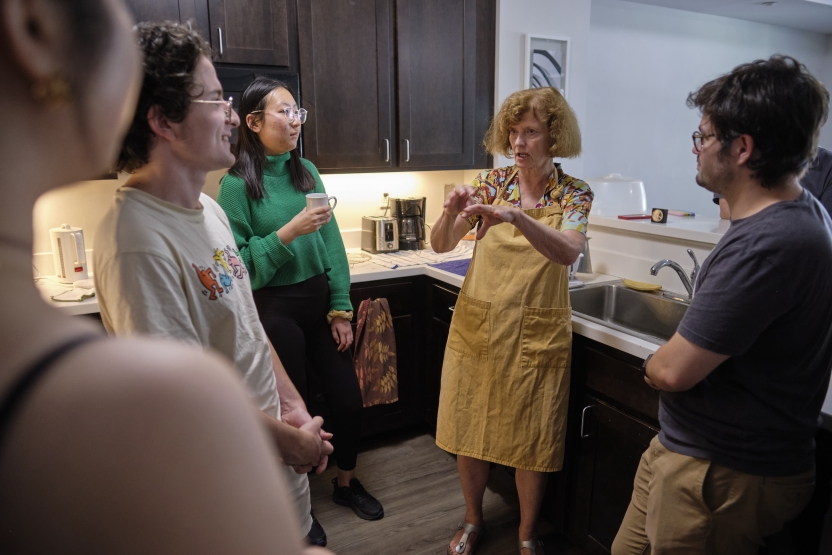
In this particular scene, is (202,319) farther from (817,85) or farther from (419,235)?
(419,235)

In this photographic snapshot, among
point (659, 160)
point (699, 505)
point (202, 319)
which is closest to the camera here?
point (202, 319)

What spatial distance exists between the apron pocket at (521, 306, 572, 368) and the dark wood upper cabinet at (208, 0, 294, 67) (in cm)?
156

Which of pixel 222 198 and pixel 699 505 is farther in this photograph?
pixel 222 198

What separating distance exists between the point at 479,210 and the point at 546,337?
1.61ft

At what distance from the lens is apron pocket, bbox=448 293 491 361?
193 centimetres

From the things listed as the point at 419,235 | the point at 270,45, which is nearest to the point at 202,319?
the point at 270,45

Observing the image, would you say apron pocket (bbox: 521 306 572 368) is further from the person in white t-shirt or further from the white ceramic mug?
the person in white t-shirt

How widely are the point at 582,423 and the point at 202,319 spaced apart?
53.5 inches

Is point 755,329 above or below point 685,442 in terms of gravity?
above

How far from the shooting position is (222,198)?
6.57 feet

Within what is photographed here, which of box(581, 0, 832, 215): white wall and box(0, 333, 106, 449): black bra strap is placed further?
box(581, 0, 832, 215): white wall

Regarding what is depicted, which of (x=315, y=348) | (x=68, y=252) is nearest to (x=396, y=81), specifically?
(x=315, y=348)

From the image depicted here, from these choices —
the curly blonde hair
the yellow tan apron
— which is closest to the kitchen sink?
the yellow tan apron

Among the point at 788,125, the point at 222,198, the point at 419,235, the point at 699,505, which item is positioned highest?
the point at 788,125
